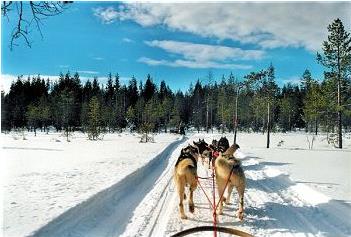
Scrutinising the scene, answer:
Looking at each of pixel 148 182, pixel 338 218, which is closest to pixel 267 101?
pixel 148 182

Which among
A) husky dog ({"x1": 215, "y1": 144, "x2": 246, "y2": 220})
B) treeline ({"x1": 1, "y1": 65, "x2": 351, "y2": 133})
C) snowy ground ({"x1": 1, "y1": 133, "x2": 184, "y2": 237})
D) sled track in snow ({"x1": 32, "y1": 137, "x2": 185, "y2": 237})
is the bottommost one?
sled track in snow ({"x1": 32, "y1": 137, "x2": 185, "y2": 237})

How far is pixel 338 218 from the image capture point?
865cm

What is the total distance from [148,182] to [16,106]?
2625 inches

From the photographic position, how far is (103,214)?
29.8 feet

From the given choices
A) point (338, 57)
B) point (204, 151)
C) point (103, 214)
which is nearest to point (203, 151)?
point (204, 151)

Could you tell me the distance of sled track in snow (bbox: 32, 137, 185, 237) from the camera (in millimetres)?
7520

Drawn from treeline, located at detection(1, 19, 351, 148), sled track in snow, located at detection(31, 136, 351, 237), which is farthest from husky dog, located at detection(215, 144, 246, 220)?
treeline, located at detection(1, 19, 351, 148)

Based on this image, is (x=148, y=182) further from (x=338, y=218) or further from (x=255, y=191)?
(x=338, y=218)

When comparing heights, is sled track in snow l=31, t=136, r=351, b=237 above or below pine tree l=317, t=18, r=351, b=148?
below

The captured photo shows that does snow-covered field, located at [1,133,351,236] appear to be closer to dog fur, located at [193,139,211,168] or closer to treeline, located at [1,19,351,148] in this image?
dog fur, located at [193,139,211,168]

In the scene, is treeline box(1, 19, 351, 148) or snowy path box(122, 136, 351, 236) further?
treeline box(1, 19, 351, 148)

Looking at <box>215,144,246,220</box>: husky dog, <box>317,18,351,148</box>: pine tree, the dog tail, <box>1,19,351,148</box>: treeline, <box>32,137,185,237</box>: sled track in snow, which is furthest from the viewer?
<box>1,19,351,148</box>: treeline

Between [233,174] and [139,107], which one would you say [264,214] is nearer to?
[233,174]

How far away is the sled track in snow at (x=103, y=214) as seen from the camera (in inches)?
296
